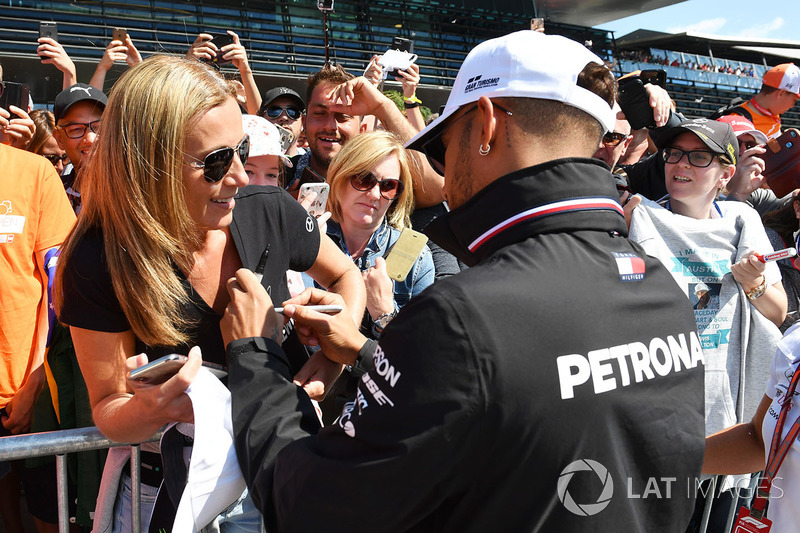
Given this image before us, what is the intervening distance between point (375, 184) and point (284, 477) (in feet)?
7.34

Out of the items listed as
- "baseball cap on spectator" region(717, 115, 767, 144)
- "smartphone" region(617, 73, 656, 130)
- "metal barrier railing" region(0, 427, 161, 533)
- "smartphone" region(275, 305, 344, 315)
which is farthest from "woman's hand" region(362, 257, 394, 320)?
"baseball cap on spectator" region(717, 115, 767, 144)

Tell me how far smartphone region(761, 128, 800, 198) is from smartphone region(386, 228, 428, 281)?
2.65 meters

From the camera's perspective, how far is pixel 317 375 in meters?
1.87

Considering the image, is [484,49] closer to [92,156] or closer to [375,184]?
[92,156]

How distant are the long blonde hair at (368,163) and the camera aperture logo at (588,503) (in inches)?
92.9

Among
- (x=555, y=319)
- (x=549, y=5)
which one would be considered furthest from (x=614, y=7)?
(x=555, y=319)

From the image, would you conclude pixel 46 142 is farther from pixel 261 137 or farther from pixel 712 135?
pixel 712 135

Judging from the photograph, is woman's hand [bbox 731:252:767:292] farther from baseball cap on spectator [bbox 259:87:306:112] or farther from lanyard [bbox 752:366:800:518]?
baseball cap on spectator [bbox 259:87:306:112]

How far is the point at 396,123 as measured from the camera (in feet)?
12.5

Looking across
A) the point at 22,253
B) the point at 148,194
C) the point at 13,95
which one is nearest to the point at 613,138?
the point at 148,194

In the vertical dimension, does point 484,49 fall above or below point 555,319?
above

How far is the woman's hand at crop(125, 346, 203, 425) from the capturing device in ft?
4.98

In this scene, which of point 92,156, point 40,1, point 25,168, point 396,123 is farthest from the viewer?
point 40,1

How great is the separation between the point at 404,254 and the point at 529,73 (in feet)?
6.17
